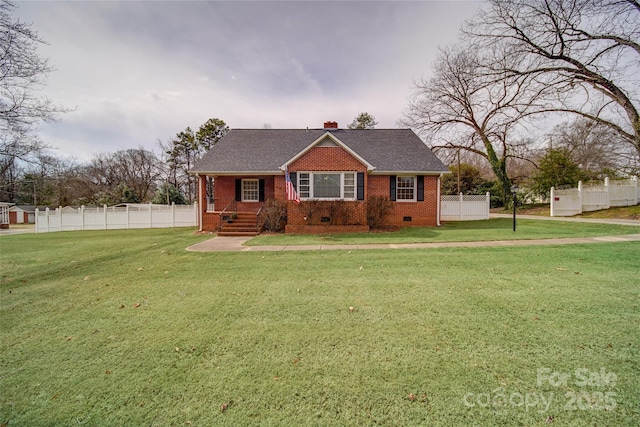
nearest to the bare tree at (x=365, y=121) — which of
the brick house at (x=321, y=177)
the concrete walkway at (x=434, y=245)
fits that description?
the brick house at (x=321, y=177)

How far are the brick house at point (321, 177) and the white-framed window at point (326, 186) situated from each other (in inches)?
2.0

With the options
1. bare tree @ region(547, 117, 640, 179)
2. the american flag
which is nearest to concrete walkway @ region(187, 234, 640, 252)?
the american flag

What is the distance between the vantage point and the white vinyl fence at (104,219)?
2034 centimetres

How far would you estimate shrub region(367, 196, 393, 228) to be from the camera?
13867mm

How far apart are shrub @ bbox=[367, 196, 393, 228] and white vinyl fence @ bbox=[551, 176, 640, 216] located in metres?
15.1

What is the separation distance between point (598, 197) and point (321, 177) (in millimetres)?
20201

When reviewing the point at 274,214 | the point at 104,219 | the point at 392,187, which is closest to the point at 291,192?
the point at 274,214

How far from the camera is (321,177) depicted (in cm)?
1412

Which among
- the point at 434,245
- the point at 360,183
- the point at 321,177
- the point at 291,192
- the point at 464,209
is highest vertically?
the point at 321,177

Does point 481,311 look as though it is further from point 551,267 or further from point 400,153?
point 400,153

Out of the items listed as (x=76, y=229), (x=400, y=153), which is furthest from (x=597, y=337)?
(x=76, y=229)

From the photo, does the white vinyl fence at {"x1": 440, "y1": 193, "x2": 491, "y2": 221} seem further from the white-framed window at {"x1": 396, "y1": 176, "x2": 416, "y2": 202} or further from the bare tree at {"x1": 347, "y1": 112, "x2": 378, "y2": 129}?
the bare tree at {"x1": 347, "y1": 112, "x2": 378, "y2": 129}

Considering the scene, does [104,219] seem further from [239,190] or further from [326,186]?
[326,186]

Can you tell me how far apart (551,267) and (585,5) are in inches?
755
